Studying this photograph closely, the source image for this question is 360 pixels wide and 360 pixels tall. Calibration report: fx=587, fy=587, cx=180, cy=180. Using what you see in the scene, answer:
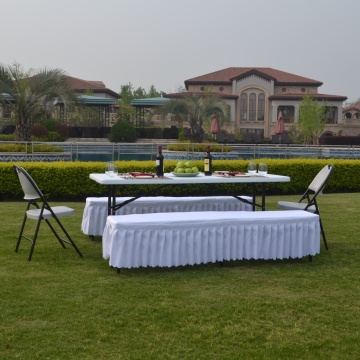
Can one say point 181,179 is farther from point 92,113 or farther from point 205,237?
point 92,113

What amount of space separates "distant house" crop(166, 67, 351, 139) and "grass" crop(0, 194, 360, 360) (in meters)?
42.9

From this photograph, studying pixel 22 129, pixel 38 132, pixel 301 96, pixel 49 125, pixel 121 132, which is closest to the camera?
pixel 22 129

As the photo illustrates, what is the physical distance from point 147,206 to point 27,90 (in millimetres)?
12369

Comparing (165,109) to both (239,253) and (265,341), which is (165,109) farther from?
(265,341)

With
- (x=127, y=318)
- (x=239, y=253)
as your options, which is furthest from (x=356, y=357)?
(x=239, y=253)

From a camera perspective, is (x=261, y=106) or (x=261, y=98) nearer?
(x=261, y=106)

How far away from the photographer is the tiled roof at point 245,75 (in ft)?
166

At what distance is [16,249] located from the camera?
6570 mm

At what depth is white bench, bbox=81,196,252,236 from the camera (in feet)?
23.8

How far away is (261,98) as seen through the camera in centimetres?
5084

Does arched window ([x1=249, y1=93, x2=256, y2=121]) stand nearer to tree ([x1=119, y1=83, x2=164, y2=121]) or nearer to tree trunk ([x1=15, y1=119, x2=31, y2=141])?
tree ([x1=119, y1=83, x2=164, y2=121])

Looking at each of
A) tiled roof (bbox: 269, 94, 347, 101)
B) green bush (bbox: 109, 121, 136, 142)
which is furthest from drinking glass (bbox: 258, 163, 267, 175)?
tiled roof (bbox: 269, 94, 347, 101)

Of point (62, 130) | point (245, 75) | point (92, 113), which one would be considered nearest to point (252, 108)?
point (245, 75)

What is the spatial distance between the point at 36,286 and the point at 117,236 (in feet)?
2.88
